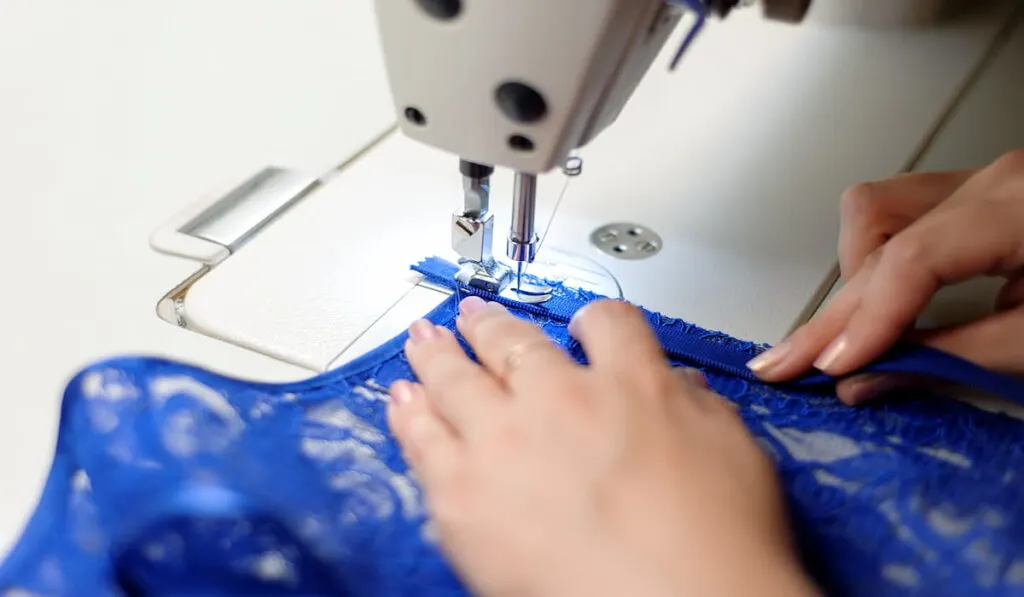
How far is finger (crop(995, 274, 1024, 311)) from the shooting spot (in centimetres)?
64

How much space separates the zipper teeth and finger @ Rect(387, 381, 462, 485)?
137 millimetres

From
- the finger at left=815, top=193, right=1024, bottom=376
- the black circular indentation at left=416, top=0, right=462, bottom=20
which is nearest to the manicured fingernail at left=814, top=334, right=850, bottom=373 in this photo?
the finger at left=815, top=193, right=1024, bottom=376

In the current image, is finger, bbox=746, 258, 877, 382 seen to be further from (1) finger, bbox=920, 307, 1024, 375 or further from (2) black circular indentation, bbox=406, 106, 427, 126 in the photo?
(2) black circular indentation, bbox=406, 106, 427, 126

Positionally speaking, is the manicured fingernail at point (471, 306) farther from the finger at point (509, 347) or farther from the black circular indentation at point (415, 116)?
the black circular indentation at point (415, 116)

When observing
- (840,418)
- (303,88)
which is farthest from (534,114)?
Answer: (303,88)

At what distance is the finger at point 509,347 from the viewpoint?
518 mm

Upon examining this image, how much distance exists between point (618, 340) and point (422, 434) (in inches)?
5.0

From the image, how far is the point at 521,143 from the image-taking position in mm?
571

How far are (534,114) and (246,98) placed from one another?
53 centimetres

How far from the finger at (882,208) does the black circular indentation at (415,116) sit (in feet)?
1.09

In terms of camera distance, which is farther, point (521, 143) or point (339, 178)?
point (339, 178)

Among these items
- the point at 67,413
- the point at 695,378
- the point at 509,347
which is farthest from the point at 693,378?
the point at 67,413

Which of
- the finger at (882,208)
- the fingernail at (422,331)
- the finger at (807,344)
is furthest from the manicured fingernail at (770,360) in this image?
→ the fingernail at (422,331)

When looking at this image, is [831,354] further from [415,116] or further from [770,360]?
[415,116]
